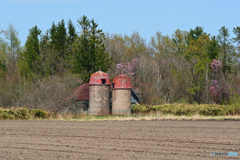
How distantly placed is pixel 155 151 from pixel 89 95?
31.2 metres

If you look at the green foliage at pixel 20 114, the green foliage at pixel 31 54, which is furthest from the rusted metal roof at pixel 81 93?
the green foliage at pixel 31 54

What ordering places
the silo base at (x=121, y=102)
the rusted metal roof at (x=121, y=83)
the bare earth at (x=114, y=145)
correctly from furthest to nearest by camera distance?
the rusted metal roof at (x=121, y=83) → the silo base at (x=121, y=102) → the bare earth at (x=114, y=145)

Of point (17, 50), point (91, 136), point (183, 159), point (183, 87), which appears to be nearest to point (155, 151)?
point (183, 159)

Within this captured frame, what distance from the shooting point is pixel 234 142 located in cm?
1755

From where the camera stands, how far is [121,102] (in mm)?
45875

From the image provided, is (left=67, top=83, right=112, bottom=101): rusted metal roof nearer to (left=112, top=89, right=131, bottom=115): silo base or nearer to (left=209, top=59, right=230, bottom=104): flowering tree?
(left=112, top=89, right=131, bottom=115): silo base

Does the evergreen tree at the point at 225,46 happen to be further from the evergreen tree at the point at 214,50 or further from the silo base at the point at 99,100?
the silo base at the point at 99,100

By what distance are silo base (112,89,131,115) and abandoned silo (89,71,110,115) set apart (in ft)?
2.74

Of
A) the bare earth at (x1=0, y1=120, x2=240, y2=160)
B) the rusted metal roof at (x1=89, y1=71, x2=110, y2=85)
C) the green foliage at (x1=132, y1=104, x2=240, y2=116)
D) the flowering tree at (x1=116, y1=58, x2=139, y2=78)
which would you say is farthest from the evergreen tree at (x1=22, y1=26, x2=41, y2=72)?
the bare earth at (x1=0, y1=120, x2=240, y2=160)

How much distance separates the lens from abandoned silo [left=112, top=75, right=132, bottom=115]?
45.7 meters

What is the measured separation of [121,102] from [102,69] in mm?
14154

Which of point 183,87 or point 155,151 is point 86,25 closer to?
point 183,87

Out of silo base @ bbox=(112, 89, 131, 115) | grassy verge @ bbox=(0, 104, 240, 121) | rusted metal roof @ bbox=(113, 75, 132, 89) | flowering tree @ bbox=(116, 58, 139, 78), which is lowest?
grassy verge @ bbox=(0, 104, 240, 121)

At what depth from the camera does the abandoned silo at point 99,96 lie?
148 ft
